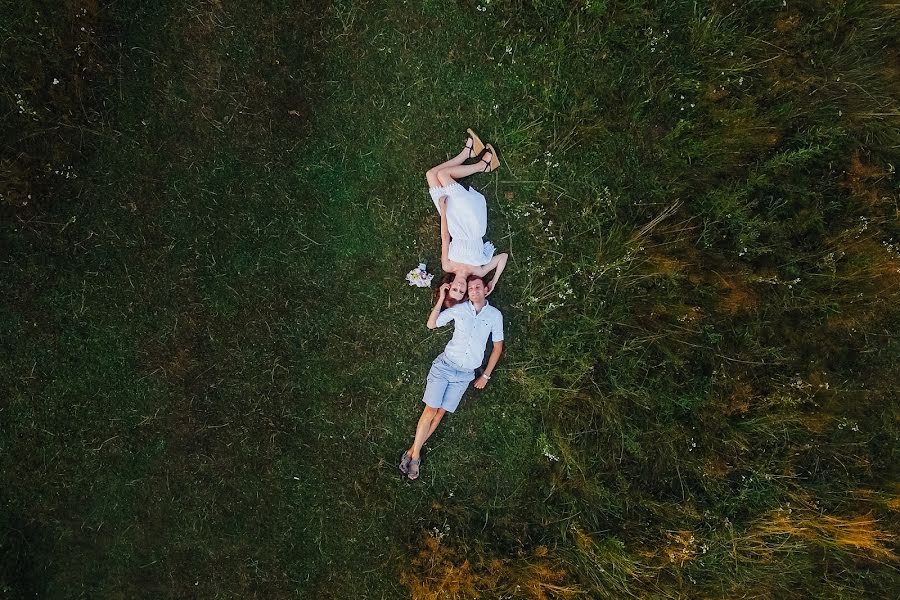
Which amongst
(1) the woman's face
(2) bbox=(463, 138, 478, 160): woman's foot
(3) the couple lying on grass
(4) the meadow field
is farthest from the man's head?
(2) bbox=(463, 138, 478, 160): woman's foot

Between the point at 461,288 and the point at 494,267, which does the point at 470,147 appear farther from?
the point at 461,288

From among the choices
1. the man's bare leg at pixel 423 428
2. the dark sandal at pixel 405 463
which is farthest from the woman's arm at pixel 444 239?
the dark sandal at pixel 405 463

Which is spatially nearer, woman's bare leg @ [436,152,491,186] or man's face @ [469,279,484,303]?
man's face @ [469,279,484,303]

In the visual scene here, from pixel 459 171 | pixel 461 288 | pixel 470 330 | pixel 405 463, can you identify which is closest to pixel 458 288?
pixel 461 288

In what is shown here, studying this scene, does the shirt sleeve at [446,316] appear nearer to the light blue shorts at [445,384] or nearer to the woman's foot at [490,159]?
the light blue shorts at [445,384]

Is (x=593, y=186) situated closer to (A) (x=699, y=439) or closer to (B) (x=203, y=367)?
(A) (x=699, y=439)

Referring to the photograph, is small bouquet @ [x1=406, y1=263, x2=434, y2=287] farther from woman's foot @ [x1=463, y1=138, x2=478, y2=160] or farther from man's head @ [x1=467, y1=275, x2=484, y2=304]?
woman's foot @ [x1=463, y1=138, x2=478, y2=160]
